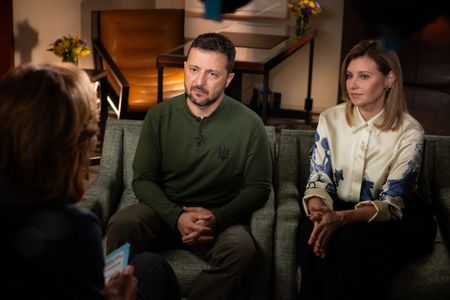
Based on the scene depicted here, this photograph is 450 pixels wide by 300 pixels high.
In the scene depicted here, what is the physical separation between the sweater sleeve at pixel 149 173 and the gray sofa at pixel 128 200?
0.17 metres

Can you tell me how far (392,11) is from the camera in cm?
56

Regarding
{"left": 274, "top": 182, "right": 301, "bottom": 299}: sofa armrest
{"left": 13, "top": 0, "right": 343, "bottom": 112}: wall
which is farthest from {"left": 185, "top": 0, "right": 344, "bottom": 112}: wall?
{"left": 274, "top": 182, "right": 301, "bottom": 299}: sofa armrest

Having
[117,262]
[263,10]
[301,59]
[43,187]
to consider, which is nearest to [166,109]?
[117,262]

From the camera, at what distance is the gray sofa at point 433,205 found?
2.37 meters

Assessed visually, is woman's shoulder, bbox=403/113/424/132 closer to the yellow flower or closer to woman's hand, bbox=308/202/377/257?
woman's hand, bbox=308/202/377/257

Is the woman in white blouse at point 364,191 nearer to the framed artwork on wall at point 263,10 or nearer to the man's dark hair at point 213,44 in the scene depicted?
the man's dark hair at point 213,44

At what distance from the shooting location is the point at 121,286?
1.56 meters

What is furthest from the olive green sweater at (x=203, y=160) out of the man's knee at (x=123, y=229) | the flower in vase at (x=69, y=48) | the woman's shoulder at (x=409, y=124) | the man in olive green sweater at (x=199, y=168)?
the flower in vase at (x=69, y=48)

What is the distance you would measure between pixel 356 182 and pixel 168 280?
100cm

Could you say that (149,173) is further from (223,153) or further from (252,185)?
(252,185)

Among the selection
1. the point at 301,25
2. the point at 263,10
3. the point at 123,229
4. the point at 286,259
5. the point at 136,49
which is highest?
the point at 263,10

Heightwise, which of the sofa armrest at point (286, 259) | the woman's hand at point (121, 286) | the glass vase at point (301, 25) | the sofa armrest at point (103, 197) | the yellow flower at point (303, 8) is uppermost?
the yellow flower at point (303, 8)

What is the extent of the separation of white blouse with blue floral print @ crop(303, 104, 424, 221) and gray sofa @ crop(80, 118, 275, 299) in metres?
0.25

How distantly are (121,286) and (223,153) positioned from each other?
3.68 ft
